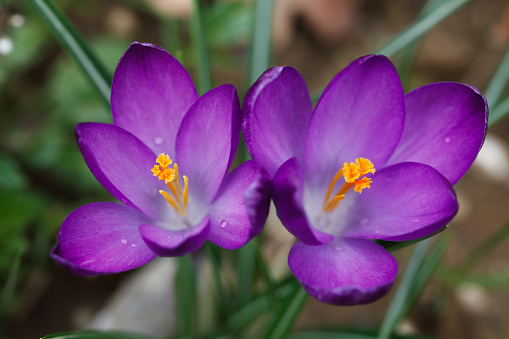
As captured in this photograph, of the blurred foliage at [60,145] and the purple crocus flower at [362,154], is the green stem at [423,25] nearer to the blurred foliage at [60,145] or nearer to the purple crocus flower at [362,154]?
the blurred foliage at [60,145]

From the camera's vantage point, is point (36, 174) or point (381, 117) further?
point (36, 174)

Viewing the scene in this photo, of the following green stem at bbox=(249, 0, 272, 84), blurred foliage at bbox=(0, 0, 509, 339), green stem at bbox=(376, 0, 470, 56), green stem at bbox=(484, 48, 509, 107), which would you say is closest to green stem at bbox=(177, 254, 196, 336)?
blurred foliage at bbox=(0, 0, 509, 339)

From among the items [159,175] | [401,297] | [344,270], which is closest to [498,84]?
[401,297]

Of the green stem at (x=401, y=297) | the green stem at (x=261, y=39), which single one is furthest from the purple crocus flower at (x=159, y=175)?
the green stem at (x=401, y=297)

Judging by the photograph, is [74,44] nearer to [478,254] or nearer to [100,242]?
[100,242]

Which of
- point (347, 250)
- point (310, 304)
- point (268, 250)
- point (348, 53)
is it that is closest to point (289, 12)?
point (348, 53)

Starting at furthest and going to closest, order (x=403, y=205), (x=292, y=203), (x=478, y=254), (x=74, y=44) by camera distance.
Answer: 1. (x=478, y=254)
2. (x=74, y=44)
3. (x=403, y=205)
4. (x=292, y=203)

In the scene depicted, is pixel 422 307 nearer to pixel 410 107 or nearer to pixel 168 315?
pixel 168 315
